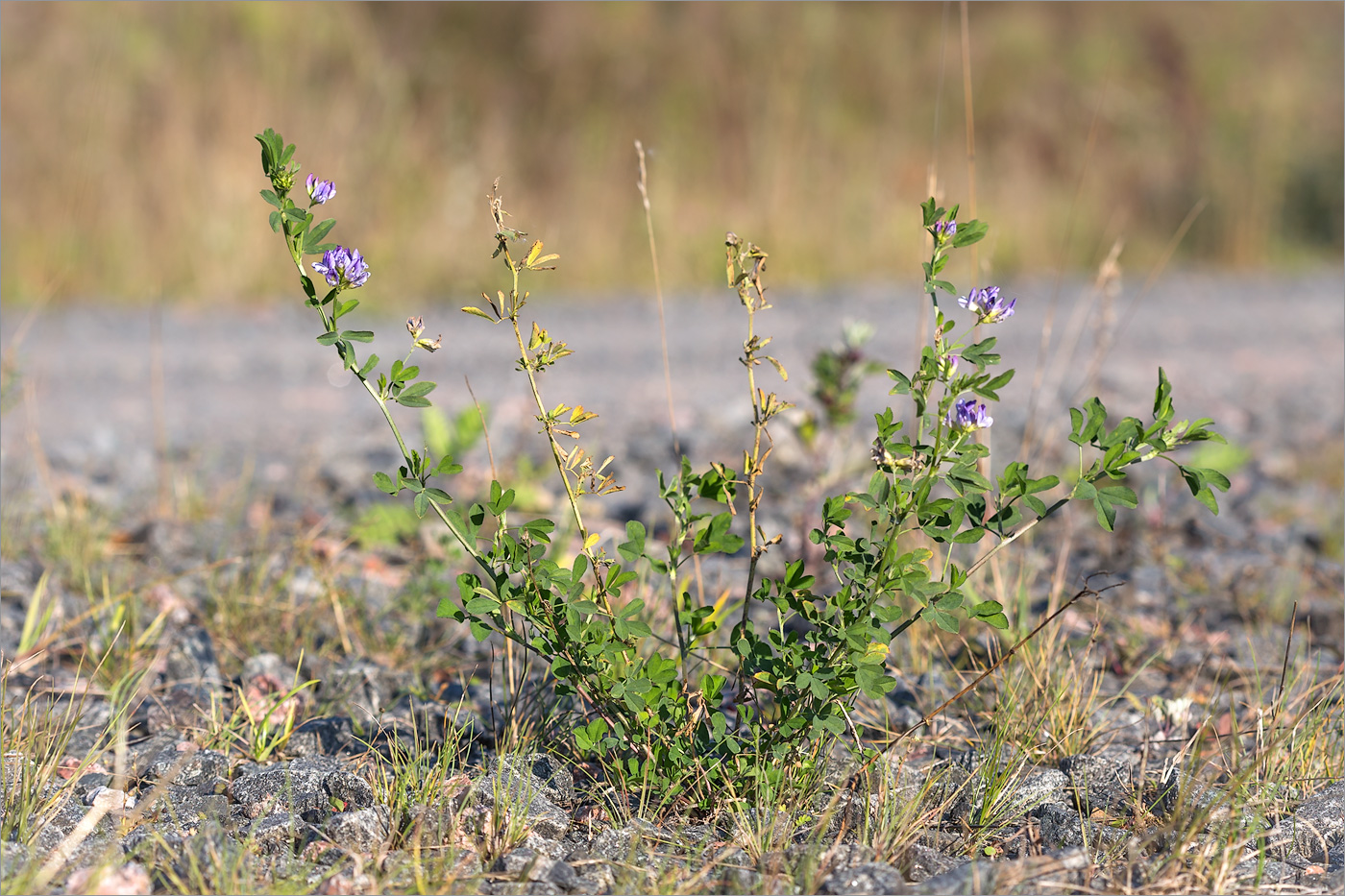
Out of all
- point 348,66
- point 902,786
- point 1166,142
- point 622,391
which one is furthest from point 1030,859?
point 1166,142

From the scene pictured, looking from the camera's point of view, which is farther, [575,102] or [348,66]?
[575,102]

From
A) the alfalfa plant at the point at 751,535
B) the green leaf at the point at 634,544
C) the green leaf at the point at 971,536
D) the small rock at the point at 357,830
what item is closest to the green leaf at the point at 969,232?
the alfalfa plant at the point at 751,535

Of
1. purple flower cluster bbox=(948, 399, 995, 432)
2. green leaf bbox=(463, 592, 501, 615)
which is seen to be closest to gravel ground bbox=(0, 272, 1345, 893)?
green leaf bbox=(463, 592, 501, 615)

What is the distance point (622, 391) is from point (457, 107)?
431 centimetres

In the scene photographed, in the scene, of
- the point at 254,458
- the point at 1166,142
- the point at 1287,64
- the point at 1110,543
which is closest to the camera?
the point at 1110,543

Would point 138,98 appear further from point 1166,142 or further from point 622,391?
point 1166,142

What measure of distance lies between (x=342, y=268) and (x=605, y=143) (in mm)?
7286

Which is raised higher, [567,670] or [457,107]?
[457,107]

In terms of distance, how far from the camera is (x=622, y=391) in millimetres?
5363

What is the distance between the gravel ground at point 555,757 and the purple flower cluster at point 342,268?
730mm

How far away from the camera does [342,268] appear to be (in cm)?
166

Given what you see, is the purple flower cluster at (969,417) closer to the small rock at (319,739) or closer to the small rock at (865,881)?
the small rock at (865,881)

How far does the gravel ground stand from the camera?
175cm

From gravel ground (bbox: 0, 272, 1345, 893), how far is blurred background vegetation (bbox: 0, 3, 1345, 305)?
69.9 inches
